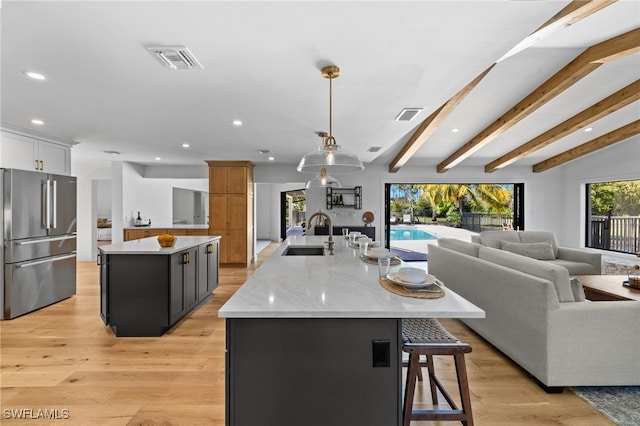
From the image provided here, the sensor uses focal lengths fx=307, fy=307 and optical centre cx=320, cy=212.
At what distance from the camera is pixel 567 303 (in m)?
2.14

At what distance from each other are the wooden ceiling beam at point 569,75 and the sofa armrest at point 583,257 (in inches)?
88.8

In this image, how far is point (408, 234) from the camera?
9.47 m

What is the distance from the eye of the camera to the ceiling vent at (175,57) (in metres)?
2.01

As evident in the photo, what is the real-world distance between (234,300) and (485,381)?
2.00 metres

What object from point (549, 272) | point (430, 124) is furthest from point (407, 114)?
point (549, 272)

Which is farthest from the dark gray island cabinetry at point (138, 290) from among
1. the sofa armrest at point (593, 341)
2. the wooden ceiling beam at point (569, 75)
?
the wooden ceiling beam at point (569, 75)

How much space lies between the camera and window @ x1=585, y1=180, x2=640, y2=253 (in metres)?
6.43

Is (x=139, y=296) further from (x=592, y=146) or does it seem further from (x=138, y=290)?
(x=592, y=146)

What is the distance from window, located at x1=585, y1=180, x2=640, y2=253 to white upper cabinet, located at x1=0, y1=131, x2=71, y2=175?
10.2 meters

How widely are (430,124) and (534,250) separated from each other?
8.95 ft

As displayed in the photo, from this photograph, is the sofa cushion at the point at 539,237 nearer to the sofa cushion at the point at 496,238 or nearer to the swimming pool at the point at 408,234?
the sofa cushion at the point at 496,238

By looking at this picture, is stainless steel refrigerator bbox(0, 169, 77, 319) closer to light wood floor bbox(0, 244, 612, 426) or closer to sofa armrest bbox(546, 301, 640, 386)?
light wood floor bbox(0, 244, 612, 426)

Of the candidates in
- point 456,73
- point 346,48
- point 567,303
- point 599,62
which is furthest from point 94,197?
point 599,62

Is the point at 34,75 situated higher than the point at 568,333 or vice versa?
the point at 34,75
